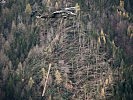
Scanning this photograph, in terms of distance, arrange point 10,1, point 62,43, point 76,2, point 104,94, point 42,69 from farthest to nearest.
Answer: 1. point 10,1
2. point 76,2
3. point 62,43
4. point 42,69
5. point 104,94

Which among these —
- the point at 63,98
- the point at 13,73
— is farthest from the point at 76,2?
the point at 63,98

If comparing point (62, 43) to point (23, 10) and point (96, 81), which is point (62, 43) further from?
point (23, 10)

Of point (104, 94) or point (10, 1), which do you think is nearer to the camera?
point (104, 94)

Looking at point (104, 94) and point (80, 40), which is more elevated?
point (80, 40)

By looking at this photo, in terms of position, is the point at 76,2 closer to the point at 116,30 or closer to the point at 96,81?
the point at 116,30

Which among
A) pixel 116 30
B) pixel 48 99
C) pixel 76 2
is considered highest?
pixel 76 2

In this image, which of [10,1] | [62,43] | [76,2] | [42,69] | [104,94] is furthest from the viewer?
[10,1]
